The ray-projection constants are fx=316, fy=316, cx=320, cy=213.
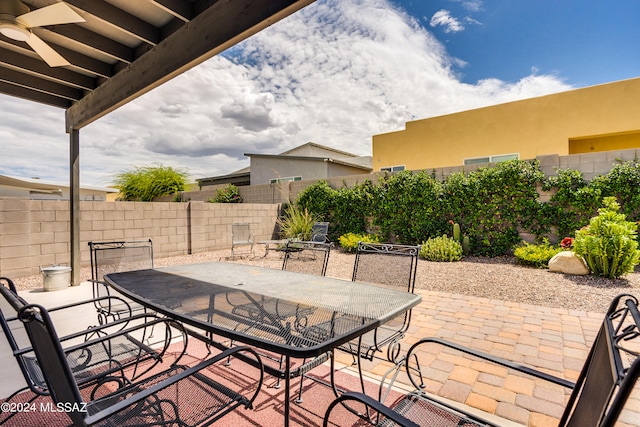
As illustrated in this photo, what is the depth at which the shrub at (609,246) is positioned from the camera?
430 cm

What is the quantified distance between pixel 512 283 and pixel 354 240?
3.71m

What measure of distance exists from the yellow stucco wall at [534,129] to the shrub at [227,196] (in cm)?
602

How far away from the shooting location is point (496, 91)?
10516 mm

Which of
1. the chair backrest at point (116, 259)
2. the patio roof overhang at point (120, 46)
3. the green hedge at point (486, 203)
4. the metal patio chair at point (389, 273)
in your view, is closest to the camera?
the metal patio chair at point (389, 273)

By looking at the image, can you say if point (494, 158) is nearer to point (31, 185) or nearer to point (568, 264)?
point (568, 264)

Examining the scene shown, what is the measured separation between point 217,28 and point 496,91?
1081 centimetres

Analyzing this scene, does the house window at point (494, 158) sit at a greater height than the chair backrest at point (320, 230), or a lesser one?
greater

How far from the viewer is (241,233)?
8.23 metres

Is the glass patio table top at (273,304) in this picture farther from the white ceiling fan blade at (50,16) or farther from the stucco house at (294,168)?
the stucco house at (294,168)

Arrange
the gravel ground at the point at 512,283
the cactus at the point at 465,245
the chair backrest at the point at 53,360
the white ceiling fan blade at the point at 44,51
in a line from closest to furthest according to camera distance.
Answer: the chair backrest at the point at 53,360
the white ceiling fan blade at the point at 44,51
the gravel ground at the point at 512,283
the cactus at the point at 465,245

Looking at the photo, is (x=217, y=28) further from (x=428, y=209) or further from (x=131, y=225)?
(x=428, y=209)

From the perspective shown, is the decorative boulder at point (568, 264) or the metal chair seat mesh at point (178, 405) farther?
the decorative boulder at point (568, 264)

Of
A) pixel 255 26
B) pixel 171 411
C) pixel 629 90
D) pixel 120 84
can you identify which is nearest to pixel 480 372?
pixel 171 411

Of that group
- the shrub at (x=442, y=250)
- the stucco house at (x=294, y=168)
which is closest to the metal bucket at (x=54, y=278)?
the shrub at (x=442, y=250)
